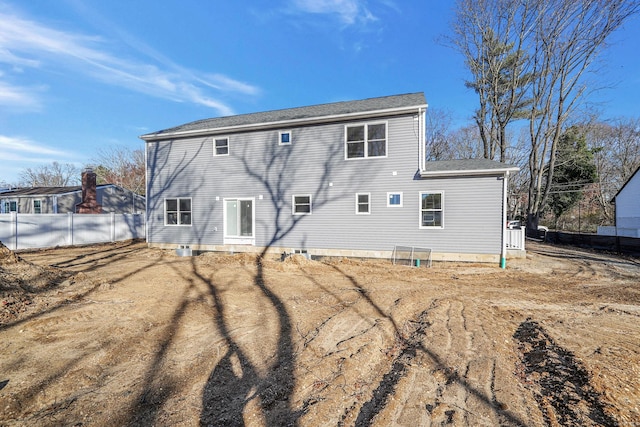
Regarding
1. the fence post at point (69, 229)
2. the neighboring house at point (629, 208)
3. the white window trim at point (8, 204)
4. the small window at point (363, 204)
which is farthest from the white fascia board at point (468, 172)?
the white window trim at point (8, 204)

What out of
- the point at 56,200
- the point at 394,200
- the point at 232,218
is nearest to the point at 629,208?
the point at 394,200

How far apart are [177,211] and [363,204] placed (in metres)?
8.88

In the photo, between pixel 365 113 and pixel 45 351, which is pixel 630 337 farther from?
pixel 365 113

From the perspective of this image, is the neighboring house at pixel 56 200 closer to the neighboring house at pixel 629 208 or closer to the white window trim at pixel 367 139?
the white window trim at pixel 367 139

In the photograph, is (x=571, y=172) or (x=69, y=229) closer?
(x=69, y=229)

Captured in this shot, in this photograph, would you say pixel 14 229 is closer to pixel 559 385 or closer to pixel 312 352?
pixel 312 352

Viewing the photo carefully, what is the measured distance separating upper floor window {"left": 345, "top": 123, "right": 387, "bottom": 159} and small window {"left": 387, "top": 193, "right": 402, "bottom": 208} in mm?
1563

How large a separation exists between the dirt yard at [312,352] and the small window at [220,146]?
7.08 meters

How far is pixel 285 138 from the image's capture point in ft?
41.7

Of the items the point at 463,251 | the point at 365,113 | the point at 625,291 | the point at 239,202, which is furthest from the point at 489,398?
the point at 239,202

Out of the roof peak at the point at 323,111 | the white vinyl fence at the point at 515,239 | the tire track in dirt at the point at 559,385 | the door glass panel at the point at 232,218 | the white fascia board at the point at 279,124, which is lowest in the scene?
the tire track in dirt at the point at 559,385

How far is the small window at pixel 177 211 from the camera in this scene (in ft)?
46.7

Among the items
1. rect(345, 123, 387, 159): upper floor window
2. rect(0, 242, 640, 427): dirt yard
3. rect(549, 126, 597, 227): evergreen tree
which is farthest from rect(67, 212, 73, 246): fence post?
rect(549, 126, 597, 227): evergreen tree

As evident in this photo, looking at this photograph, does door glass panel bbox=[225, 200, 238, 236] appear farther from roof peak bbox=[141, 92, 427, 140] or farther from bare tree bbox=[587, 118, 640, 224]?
bare tree bbox=[587, 118, 640, 224]
